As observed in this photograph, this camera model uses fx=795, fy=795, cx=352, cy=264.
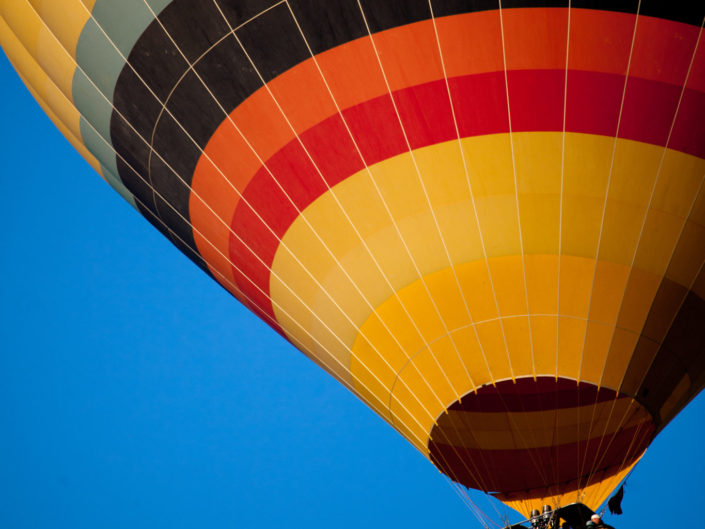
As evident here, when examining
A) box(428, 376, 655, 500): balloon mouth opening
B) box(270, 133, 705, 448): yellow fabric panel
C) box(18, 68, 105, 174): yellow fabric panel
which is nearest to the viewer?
box(270, 133, 705, 448): yellow fabric panel

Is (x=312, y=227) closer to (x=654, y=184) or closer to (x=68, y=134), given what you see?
(x=654, y=184)

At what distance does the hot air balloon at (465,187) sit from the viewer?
16.8ft

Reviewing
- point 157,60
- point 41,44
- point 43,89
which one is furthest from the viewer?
point 43,89

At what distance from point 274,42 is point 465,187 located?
1.67 meters

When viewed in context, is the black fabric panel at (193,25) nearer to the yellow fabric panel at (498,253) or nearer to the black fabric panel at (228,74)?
the black fabric panel at (228,74)

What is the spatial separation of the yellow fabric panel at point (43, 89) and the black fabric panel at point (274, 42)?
248cm

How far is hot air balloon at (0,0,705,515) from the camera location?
5.11 meters

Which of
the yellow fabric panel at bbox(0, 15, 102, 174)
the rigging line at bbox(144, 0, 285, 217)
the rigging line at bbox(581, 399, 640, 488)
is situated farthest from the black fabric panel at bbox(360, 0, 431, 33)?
the yellow fabric panel at bbox(0, 15, 102, 174)

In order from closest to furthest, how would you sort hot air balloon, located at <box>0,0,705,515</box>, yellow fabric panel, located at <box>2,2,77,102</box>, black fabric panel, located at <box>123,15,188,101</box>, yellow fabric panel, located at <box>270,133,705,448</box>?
hot air balloon, located at <box>0,0,705,515</box>, yellow fabric panel, located at <box>270,133,705,448</box>, black fabric panel, located at <box>123,15,188,101</box>, yellow fabric panel, located at <box>2,2,77,102</box>

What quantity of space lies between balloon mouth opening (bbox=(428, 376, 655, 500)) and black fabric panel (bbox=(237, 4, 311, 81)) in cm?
270

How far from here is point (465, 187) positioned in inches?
213

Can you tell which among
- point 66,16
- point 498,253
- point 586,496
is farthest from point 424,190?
point 66,16

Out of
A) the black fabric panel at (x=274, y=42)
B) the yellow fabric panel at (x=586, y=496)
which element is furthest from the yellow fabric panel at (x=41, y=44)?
the yellow fabric panel at (x=586, y=496)

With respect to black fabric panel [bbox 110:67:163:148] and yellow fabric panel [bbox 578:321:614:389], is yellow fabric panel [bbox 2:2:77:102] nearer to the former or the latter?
black fabric panel [bbox 110:67:163:148]
